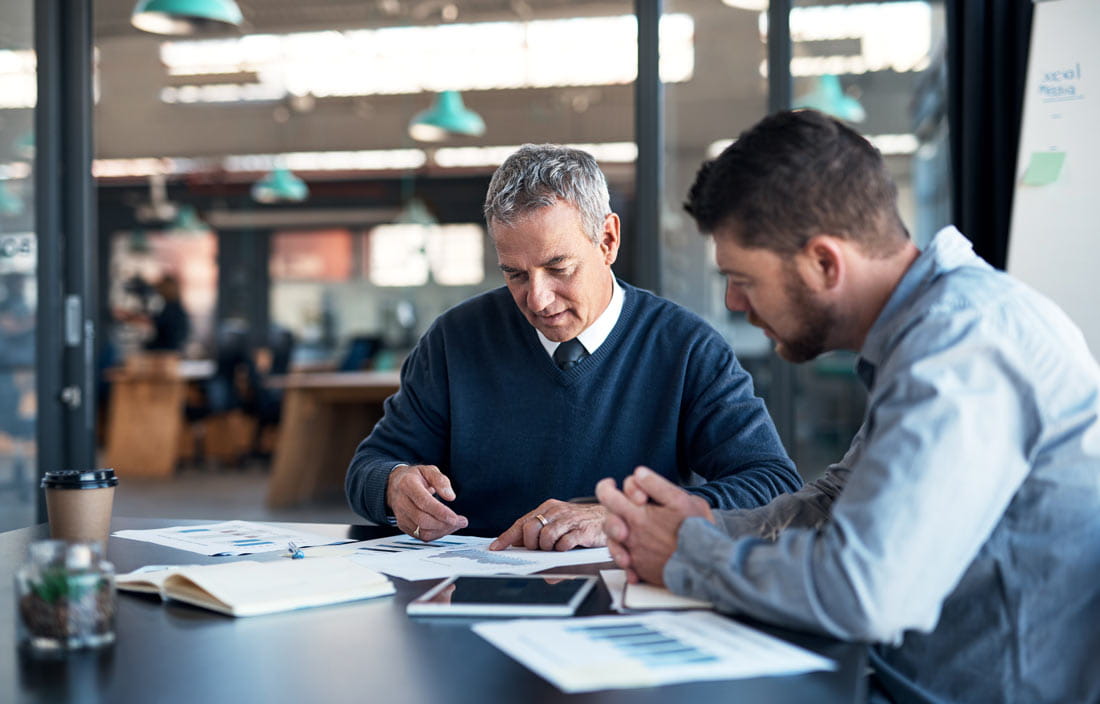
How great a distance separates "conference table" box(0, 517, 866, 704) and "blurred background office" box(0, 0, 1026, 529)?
2.36ft

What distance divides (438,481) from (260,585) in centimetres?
52

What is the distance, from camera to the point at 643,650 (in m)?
1.04

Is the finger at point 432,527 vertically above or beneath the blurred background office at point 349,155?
beneath

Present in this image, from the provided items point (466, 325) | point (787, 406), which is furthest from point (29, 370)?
point (787, 406)

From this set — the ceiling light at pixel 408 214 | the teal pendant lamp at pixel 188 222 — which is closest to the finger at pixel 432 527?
the ceiling light at pixel 408 214

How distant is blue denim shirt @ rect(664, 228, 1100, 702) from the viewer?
106cm

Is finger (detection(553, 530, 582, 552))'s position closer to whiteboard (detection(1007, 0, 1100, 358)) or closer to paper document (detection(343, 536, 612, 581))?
paper document (detection(343, 536, 612, 581))

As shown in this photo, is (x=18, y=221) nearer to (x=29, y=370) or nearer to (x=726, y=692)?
(x=29, y=370)

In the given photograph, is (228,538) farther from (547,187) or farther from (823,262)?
(823,262)

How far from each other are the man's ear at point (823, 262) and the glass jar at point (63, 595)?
2.68 feet

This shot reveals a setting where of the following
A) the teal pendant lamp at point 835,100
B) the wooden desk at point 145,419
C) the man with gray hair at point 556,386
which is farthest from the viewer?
the wooden desk at point 145,419

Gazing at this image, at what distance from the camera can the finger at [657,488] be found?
1315 mm

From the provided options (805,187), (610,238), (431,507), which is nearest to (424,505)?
(431,507)

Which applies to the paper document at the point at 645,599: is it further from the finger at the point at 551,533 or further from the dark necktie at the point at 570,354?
the dark necktie at the point at 570,354
